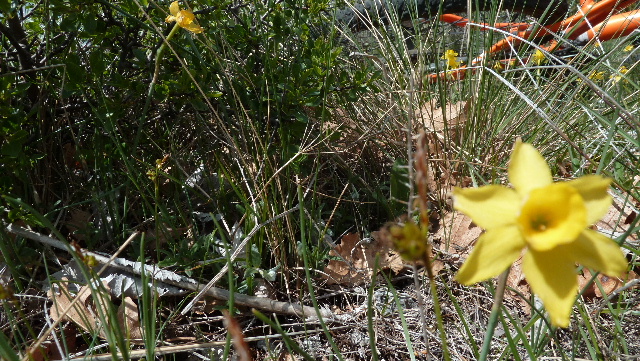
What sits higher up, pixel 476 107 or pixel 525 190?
pixel 476 107

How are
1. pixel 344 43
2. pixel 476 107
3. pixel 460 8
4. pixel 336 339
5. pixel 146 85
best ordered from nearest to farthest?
pixel 336 339 → pixel 146 85 → pixel 476 107 → pixel 344 43 → pixel 460 8

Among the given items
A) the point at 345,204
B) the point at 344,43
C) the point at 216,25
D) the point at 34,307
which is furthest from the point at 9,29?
the point at 344,43

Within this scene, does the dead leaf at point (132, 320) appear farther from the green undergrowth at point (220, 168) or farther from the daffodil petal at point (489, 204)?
the daffodil petal at point (489, 204)

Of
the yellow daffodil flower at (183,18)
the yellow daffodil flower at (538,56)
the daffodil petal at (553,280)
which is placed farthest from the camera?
the yellow daffodil flower at (538,56)

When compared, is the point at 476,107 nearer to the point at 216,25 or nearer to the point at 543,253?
the point at 216,25

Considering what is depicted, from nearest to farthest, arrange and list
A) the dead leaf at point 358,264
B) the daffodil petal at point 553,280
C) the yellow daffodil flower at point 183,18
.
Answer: the daffodil petal at point 553,280
the yellow daffodil flower at point 183,18
the dead leaf at point 358,264

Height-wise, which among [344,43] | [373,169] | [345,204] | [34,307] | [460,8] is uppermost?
[460,8]

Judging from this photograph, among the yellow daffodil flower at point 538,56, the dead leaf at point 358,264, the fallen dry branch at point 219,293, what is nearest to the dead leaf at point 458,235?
the dead leaf at point 358,264

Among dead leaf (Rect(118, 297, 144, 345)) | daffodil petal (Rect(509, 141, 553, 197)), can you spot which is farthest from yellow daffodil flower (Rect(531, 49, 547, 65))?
dead leaf (Rect(118, 297, 144, 345))

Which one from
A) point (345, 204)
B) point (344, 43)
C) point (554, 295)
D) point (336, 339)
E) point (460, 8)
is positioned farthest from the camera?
point (460, 8)
